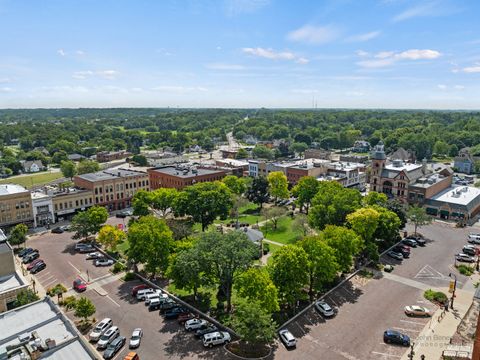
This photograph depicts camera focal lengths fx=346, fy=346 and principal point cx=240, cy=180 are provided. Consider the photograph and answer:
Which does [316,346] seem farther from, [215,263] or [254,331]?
[215,263]

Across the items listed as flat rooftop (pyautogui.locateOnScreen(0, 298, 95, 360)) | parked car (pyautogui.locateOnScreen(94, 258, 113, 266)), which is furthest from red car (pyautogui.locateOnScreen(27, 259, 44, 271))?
flat rooftop (pyautogui.locateOnScreen(0, 298, 95, 360))

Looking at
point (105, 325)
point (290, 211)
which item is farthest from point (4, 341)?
point (290, 211)

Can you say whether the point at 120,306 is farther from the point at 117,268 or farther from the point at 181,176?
the point at 181,176

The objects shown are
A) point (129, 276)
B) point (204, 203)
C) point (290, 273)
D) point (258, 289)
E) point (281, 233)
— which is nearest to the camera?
point (258, 289)

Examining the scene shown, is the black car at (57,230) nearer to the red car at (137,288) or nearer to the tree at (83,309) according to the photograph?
the red car at (137,288)

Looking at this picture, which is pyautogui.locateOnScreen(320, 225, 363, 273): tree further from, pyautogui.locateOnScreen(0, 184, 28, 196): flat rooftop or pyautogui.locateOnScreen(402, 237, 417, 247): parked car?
pyautogui.locateOnScreen(0, 184, 28, 196): flat rooftop

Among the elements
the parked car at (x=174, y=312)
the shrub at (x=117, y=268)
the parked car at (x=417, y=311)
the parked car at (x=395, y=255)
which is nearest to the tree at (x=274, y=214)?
the parked car at (x=395, y=255)

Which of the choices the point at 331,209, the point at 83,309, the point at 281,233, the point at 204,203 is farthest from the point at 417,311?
the point at 204,203
